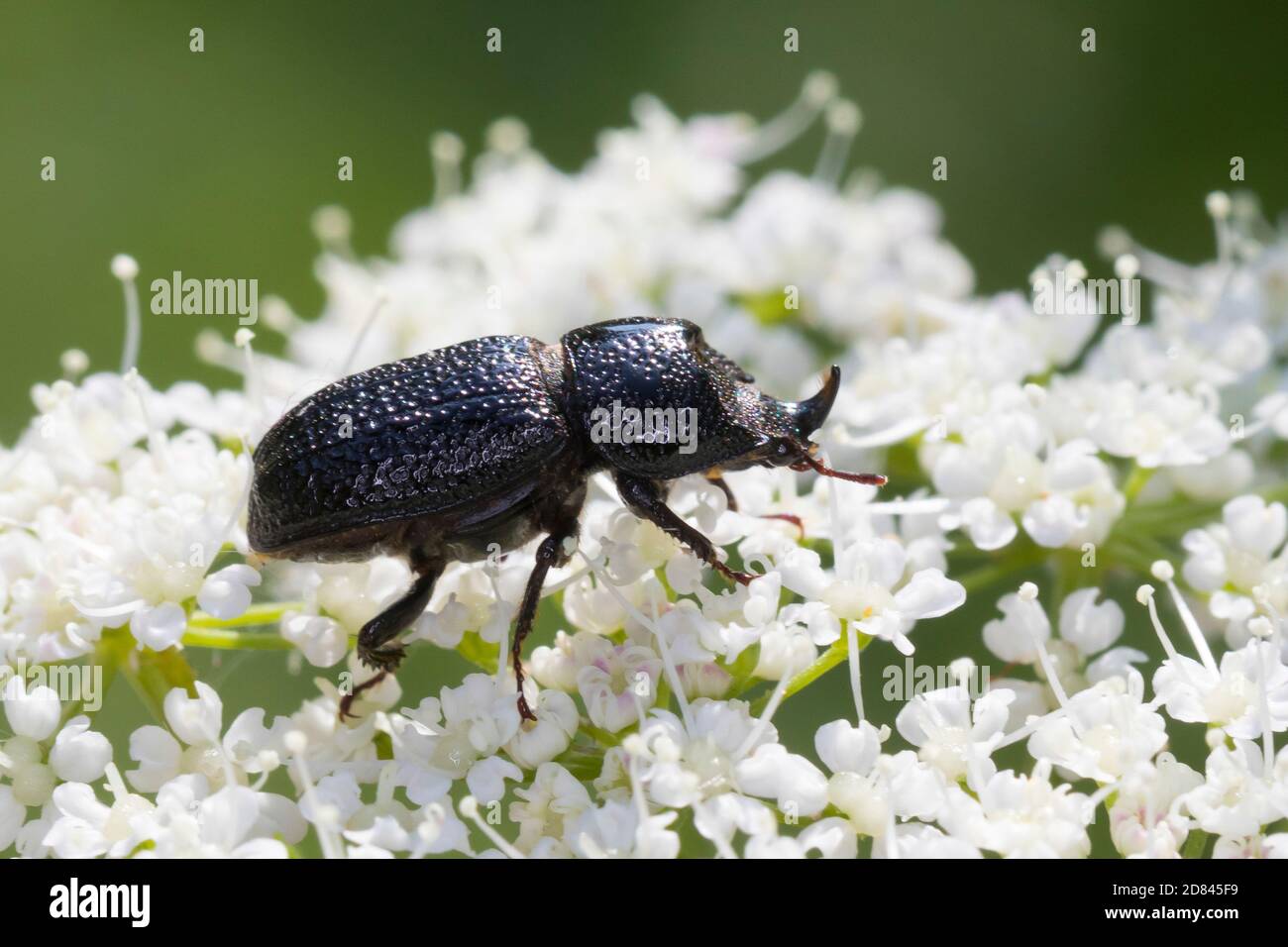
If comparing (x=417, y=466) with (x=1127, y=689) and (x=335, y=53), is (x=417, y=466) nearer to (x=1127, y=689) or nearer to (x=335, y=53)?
(x=1127, y=689)

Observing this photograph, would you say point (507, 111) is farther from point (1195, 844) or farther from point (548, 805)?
point (1195, 844)

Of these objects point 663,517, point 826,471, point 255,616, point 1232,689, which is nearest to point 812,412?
point 826,471

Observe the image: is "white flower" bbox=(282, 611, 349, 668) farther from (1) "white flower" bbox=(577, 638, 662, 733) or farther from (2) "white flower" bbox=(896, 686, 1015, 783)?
(2) "white flower" bbox=(896, 686, 1015, 783)

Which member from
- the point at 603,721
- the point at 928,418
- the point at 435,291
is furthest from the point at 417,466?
the point at 435,291

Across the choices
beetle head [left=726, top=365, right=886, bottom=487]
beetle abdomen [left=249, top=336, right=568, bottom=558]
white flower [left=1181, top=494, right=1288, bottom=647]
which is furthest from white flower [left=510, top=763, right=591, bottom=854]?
white flower [left=1181, top=494, right=1288, bottom=647]

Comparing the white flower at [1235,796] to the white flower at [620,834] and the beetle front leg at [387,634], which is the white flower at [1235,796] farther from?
the beetle front leg at [387,634]
